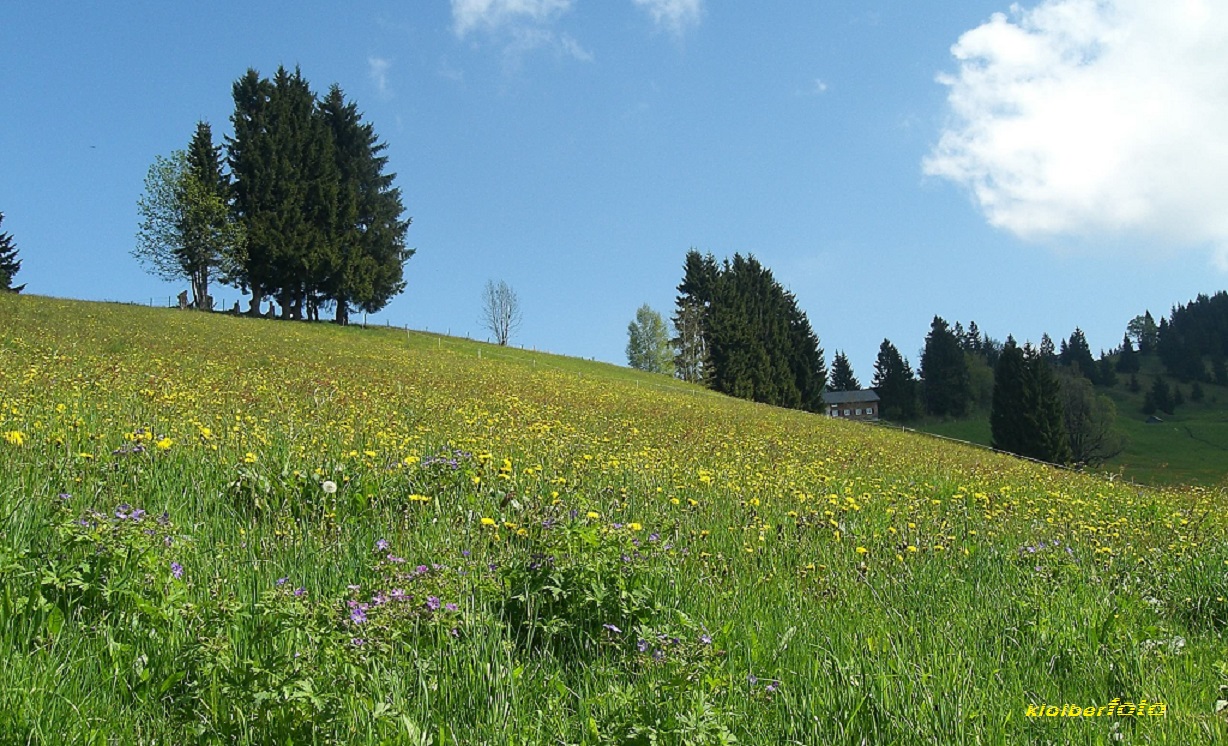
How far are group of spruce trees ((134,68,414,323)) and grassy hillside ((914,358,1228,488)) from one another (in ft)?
251

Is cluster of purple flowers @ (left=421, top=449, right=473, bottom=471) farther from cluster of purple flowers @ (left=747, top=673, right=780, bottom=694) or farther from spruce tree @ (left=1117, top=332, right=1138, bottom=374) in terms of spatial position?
spruce tree @ (left=1117, top=332, right=1138, bottom=374)

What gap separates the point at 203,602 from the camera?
3.27 meters

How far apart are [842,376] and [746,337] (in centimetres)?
8072

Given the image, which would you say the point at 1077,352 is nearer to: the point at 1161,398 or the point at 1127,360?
the point at 1127,360

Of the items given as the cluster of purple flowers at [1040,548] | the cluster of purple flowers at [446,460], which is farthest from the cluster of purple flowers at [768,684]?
the cluster of purple flowers at [446,460]

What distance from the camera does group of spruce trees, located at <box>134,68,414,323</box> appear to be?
163ft

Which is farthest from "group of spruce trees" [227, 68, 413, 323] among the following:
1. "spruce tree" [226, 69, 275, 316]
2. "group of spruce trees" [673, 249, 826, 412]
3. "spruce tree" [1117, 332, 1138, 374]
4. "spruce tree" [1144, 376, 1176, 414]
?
"spruce tree" [1117, 332, 1138, 374]

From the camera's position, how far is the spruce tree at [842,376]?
137 metres

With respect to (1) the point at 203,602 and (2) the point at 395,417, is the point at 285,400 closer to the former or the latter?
(2) the point at 395,417

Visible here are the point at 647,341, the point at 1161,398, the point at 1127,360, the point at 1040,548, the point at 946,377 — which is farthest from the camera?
the point at 1127,360

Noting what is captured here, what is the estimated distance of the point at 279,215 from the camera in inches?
1993

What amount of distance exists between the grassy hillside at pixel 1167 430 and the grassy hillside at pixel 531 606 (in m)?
86.2

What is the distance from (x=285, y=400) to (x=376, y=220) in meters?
46.8

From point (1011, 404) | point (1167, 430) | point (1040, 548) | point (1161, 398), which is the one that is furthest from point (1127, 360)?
point (1040, 548)
